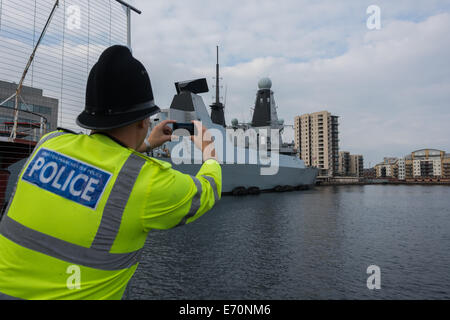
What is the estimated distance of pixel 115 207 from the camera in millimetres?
922

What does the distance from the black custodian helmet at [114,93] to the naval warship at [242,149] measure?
15.2 metres

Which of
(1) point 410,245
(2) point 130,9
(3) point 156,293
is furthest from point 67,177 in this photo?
(1) point 410,245

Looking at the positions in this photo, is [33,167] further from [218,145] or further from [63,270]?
[218,145]

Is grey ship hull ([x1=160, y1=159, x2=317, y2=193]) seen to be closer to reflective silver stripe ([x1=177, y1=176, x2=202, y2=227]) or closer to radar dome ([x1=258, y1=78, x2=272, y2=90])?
radar dome ([x1=258, y1=78, x2=272, y2=90])

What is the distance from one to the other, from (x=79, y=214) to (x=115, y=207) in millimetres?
124

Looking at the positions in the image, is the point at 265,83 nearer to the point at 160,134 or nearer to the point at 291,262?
the point at 291,262

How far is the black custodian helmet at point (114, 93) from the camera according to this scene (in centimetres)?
101

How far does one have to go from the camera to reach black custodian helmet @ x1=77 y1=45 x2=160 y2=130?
39.6 inches

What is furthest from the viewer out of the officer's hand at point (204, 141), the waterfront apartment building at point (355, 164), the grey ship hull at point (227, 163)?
the waterfront apartment building at point (355, 164)

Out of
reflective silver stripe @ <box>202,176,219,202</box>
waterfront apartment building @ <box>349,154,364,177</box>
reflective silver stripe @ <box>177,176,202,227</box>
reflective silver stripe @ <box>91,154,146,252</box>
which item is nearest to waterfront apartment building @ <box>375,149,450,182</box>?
waterfront apartment building @ <box>349,154,364,177</box>

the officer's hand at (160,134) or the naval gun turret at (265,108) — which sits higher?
the naval gun turret at (265,108)

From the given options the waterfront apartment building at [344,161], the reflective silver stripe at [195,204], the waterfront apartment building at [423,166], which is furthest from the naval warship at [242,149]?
the waterfront apartment building at [423,166]

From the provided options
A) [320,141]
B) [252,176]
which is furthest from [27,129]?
[320,141]

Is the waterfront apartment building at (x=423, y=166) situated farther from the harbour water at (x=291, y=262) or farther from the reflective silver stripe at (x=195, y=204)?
the reflective silver stripe at (x=195, y=204)
